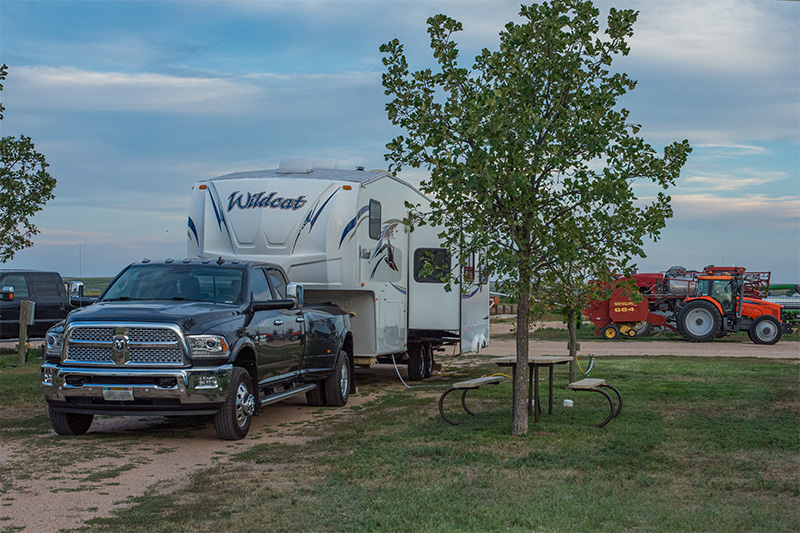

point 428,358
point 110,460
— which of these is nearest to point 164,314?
point 110,460

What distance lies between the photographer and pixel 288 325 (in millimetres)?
11602

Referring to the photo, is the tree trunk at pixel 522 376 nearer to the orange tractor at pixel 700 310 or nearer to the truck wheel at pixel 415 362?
the truck wheel at pixel 415 362

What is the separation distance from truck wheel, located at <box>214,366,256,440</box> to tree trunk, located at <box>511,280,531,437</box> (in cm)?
301

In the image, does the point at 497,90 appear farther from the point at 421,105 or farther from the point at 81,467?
the point at 81,467

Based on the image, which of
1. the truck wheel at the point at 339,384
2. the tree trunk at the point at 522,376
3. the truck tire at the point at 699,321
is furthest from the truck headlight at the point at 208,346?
the truck tire at the point at 699,321

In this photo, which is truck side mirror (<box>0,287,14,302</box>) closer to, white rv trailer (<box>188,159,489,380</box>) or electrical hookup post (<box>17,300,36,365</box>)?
electrical hookup post (<box>17,300,36,365</box>)

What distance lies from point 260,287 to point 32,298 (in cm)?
1150

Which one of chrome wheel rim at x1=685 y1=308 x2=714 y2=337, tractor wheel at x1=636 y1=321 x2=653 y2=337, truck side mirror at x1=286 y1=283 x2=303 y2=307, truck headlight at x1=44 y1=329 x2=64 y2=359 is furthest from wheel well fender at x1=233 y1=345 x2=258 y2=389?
tractor wheel at x1=636 y1=321 x2=653 y2=337

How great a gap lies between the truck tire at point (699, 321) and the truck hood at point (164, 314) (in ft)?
68.8

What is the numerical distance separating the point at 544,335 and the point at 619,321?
2982mm

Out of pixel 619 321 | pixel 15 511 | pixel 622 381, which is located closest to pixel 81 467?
pixel 15 511

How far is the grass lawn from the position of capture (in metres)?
6.32

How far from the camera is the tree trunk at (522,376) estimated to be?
9.79 meters

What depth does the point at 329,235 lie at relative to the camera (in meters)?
13.8
